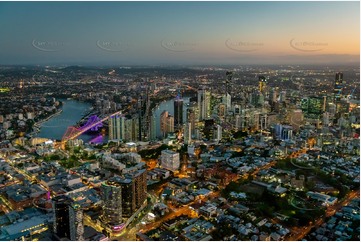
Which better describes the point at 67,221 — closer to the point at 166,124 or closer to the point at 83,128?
the point at 166,124

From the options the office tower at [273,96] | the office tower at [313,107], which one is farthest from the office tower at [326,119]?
the office tower at [273,96]

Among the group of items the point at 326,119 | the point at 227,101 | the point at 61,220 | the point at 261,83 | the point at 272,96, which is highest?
the point at 261,83

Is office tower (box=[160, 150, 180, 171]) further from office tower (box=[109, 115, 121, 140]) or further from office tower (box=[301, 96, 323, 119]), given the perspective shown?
office tower (box=[301, 96, 323, 119])

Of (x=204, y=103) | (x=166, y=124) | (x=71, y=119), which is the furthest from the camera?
(x=204, y=103)

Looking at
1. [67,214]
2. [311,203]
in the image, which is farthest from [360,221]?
[67,214]

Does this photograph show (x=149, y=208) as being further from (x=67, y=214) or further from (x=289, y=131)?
(x=289, y=131)

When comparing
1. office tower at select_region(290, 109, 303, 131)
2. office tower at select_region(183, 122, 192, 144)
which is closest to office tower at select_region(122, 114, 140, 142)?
office tower at select_region(183, 122, 192, 144)

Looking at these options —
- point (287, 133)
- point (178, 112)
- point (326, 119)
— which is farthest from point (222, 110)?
point (326, 119)
